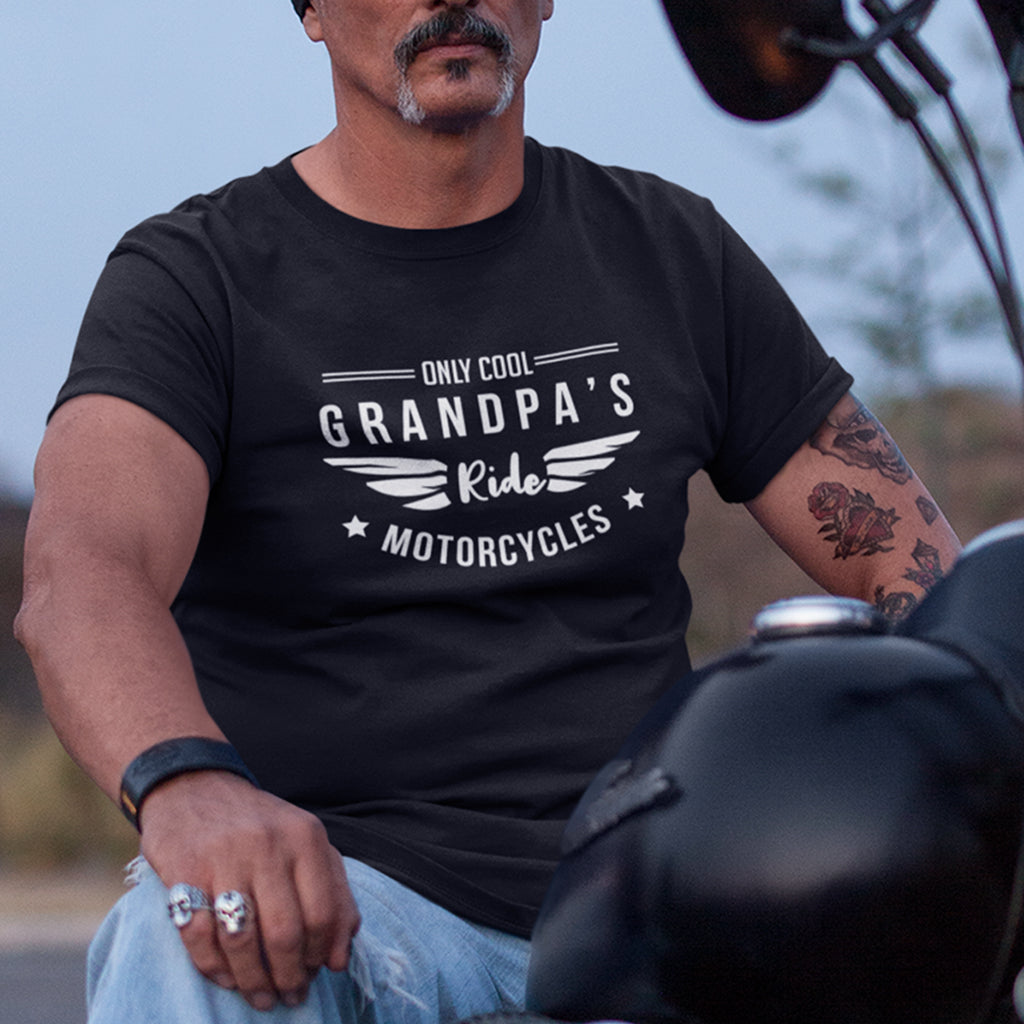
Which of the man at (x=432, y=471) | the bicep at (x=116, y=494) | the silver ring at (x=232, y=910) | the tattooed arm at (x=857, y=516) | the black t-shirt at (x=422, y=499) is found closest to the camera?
the silver ring at (x=232, y=910)

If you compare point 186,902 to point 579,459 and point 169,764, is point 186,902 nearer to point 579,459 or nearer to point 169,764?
point 169,764

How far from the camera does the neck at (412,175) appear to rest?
75.4 inches

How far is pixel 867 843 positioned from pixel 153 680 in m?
0.62

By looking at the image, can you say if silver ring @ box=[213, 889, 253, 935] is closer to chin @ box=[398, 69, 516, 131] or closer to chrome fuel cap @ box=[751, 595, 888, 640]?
chrome fuel cap @ box=[751, 595, 888, 640]

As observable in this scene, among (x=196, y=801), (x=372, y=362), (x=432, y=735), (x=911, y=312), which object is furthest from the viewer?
(x=911, y=312)

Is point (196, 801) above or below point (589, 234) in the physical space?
below

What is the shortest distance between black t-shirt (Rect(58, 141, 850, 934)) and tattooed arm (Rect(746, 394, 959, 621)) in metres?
0.13

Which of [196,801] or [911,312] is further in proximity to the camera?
[911,312]

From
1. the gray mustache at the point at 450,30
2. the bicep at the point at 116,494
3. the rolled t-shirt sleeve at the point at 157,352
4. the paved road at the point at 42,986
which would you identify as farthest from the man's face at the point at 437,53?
the paved road at the point at 42,986

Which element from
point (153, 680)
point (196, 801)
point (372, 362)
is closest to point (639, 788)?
point (196, 801)

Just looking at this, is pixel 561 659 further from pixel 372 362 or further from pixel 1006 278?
pixel 1006 278

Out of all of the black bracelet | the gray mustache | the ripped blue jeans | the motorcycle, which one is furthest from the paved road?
the motorcycle

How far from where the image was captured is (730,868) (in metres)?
0.85

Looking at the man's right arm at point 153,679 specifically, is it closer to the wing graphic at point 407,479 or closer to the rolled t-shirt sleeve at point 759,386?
the wing graphic at point 407,479
